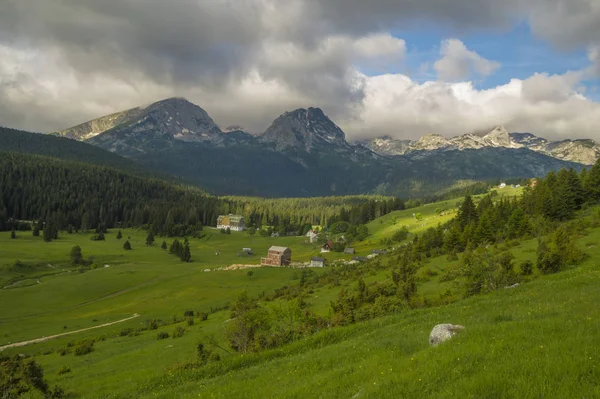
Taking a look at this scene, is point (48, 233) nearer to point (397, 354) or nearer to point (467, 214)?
point (467, 214)

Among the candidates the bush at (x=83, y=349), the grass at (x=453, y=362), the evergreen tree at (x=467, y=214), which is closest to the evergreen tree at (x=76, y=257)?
the bush at (x=83, y=349)

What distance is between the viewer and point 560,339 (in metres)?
13.2

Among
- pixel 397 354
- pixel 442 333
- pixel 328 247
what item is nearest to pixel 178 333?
pixel 397 354

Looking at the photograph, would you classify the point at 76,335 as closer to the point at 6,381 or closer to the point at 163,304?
the point at 163,304

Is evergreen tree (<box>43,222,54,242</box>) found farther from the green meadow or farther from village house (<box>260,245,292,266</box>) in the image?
the green meadow

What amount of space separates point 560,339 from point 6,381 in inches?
1417

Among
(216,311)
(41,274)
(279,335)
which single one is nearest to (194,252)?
(41,274)

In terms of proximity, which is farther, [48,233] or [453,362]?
[48,233]

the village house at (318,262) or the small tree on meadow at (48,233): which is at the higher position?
the small tree on meadow at (48,233)

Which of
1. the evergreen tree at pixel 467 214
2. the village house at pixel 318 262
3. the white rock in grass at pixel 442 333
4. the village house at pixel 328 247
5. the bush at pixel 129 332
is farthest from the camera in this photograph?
the village house at pixel 328 247

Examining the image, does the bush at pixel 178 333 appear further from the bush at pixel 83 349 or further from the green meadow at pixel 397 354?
the bush at pixel 83 349

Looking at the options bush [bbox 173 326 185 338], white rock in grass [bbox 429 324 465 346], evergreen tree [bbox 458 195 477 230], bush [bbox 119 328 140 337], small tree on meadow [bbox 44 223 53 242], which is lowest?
bush [bbox 119 328 140 337]

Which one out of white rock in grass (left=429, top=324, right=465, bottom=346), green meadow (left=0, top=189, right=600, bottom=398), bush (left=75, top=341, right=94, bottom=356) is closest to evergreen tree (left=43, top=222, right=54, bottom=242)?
green meadow (left=0, top=189, right=600, bottom=398)

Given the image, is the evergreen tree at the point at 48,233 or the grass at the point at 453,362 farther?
the evergreen tree at the point at 48,233
